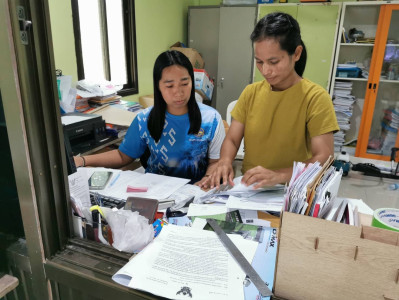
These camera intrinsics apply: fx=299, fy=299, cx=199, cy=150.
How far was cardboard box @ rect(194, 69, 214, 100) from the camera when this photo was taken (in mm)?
3867

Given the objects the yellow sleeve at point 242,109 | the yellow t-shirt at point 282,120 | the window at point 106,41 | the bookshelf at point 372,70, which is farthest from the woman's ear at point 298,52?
the bookshelf at point 372,70

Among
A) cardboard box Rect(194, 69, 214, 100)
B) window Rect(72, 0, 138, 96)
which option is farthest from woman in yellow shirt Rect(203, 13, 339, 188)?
cardboard box Rect(194, 69, 214, 100)

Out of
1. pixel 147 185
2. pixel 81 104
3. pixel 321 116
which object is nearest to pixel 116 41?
pixel 81 104

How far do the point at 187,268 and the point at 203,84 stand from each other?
344 centimetres

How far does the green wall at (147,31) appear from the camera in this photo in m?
2.49

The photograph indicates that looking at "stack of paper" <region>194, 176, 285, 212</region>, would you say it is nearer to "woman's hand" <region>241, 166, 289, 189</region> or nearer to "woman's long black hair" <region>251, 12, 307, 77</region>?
"woman's hand" <region>241, 166, 289, 189</region>

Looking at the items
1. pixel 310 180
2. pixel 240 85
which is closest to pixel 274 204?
pixel 310 180

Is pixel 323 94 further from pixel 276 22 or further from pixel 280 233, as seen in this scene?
pixel 280 233

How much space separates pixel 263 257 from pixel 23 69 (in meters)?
0.67

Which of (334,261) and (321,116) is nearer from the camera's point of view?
(334,261)

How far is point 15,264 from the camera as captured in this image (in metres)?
0.80

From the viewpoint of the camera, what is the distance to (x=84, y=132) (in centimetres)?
212

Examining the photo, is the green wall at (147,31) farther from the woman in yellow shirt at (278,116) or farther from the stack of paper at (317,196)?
the stack of paper at (317,196)

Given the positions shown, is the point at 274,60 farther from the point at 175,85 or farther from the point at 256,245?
the point at 256,245
